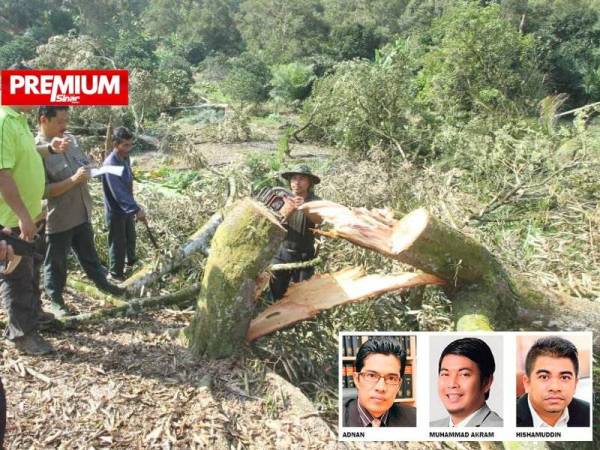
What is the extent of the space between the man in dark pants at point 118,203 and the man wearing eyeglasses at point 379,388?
9.15 ft

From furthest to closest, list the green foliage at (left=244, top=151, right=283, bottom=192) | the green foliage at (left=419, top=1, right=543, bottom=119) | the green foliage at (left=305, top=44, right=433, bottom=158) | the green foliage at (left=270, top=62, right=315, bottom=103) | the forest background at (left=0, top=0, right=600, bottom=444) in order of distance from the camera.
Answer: the green foliage at (left=270, top=62, right=315, bottom=103) < the green foliage at (left=419, top=1, right=543, bottom=119) < the green foliage at (left=305, top=44, right=433, bottom=158) < the green foliage at (left=244, top=151, right=283, bottom=192) < the forest background at (left=0, top=0, right=600, bottom=444)

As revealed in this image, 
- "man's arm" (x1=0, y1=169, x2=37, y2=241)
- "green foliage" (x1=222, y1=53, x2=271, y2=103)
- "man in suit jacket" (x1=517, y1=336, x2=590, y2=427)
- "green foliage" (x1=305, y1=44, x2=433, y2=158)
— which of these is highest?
"green foliage" (x1=222, y1=53, x2=271, y2=103)

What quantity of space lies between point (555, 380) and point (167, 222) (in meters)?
3.94

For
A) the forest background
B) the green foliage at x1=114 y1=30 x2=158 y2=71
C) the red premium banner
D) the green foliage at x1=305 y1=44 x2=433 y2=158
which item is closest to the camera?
the red premium banner

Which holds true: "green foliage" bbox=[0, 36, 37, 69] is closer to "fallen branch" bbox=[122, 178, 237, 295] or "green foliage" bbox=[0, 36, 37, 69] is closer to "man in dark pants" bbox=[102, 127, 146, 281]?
"man in dark pants" bbox=[102, 127, 146, 281]

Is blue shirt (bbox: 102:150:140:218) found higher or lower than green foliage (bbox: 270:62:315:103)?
lower

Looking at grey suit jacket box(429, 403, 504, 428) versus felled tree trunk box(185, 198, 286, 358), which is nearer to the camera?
grey suit jacket box(429, 403, 504, 428)

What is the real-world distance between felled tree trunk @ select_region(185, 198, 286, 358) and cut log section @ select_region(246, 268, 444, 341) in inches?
8.5

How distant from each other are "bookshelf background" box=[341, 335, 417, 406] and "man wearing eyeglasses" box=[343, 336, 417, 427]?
0.02 meters

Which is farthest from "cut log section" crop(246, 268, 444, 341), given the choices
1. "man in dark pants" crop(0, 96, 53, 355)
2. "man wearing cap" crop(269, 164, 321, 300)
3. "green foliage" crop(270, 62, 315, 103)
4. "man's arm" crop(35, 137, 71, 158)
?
"green foliage" crop(270, 62, 315, 103)

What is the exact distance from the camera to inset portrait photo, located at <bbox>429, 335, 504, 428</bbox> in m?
2.51

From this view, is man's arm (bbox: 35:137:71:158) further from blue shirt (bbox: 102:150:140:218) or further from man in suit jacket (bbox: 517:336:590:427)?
man in suit jacket (bbox: 517:336:590:427)

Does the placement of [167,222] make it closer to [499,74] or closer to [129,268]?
[129,268]

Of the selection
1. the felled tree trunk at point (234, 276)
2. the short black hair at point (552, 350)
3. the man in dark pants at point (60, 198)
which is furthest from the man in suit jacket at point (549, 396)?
the man in dark pants at point (60, 198)
